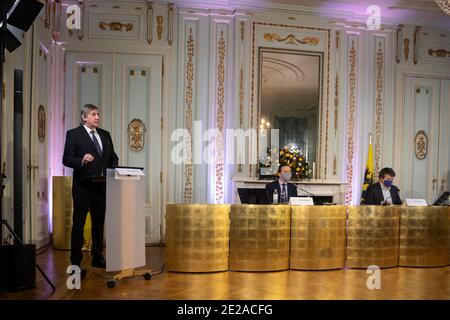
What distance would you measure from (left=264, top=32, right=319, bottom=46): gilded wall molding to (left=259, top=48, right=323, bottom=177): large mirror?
15cm

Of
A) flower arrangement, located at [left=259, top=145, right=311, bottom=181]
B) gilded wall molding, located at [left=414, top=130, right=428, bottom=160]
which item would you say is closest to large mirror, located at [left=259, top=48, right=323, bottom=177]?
flower arrangement, located at [left=259, top=145, right=311, bottom=181]

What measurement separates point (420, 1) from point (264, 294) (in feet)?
16.5

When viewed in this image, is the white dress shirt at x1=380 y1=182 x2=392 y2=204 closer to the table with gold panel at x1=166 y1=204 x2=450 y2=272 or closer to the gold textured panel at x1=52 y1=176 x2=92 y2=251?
the table with gold panel at x1=166 y1=204 x2=450 y2=272

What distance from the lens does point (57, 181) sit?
17.0 ft

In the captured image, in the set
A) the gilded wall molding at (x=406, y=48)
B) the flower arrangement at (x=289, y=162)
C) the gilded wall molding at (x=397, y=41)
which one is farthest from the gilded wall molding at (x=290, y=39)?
the flower arrangement at (x=289, y=162)

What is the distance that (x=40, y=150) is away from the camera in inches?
196

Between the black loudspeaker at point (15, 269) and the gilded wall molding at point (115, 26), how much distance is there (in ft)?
11.6

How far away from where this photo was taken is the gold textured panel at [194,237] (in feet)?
13.1

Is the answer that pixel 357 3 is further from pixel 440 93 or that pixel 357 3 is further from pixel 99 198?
pixel 99 198

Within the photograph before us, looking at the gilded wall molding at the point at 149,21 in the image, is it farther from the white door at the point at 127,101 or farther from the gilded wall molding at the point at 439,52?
the gilded wall molding at the point at 439,52

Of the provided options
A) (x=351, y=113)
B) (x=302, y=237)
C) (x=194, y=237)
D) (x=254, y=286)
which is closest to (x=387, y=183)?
(x=302, y=237)

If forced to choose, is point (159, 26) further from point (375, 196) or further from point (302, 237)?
point (375, 196)

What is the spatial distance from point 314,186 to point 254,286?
108 inches
